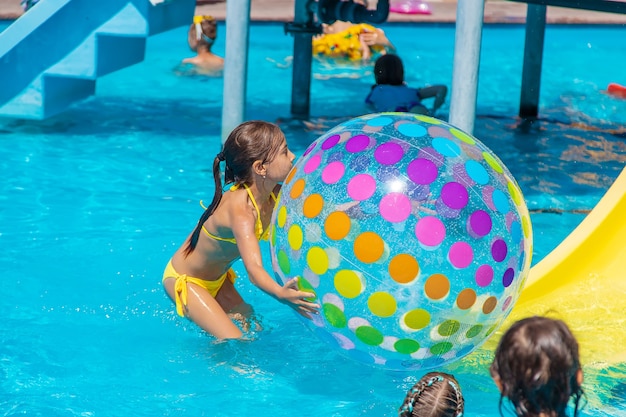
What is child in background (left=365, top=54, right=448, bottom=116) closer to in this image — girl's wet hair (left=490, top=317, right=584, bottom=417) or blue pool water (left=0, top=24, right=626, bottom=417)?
blue pool water (left=0, top=24, right=626, bottom=417)

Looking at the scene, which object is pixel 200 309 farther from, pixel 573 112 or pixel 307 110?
pixel 573 112

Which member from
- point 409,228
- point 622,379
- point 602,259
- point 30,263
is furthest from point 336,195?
point 30,263

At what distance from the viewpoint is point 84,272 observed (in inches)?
214

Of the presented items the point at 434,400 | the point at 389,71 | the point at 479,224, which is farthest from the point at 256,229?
the point at 389,71

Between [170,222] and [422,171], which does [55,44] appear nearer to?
[170,222]

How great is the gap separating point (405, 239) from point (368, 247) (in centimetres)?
13

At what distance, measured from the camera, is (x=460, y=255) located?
3336mm

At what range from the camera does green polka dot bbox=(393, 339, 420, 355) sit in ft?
11.3

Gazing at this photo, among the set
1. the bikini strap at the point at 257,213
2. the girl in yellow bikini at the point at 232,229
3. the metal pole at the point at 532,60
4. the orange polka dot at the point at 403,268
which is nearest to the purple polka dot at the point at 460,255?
the orange polka dot at the point at 403,268

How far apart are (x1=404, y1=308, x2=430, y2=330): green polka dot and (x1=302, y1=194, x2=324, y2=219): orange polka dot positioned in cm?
47

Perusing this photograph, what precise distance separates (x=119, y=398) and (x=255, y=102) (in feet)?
18.3

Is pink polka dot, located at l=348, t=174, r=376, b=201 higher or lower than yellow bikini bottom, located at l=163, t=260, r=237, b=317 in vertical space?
higher

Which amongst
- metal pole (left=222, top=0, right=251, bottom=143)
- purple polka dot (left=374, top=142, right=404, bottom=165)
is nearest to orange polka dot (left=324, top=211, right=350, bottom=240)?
purple polka dot (left=374, top=142, right=404, bottom=165)

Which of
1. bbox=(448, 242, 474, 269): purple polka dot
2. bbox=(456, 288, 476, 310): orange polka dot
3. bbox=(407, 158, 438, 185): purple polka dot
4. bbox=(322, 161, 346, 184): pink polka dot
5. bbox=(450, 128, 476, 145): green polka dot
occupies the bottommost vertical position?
bbox=(456, 288, 476, 310): orange polka dot
